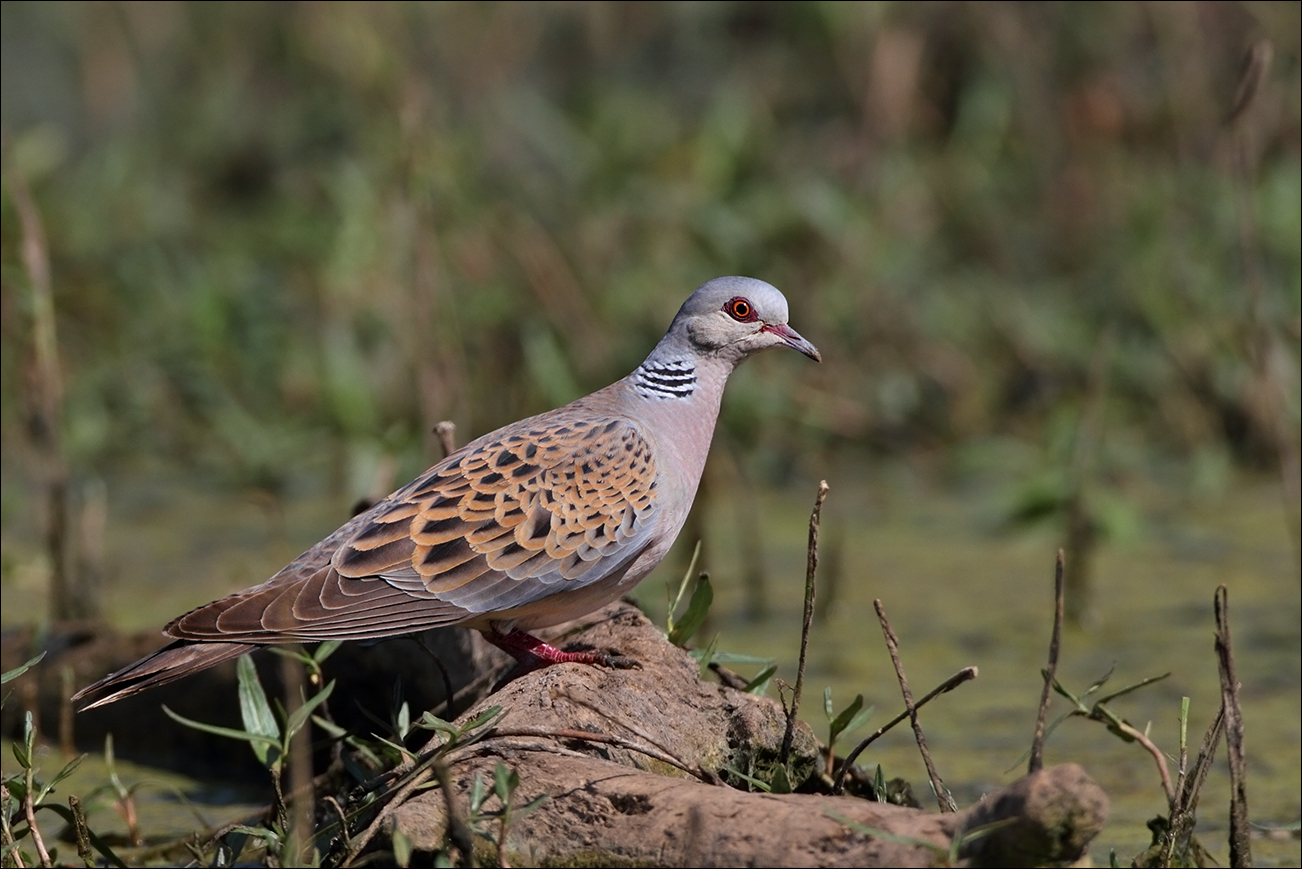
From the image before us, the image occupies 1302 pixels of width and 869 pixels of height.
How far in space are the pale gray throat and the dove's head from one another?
0.20 ft

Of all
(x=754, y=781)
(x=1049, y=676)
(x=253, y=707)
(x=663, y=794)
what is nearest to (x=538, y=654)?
(x=253, y=707)

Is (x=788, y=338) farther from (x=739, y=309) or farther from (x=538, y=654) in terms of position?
(x=538, y=654)

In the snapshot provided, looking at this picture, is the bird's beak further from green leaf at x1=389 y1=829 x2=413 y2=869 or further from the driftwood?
green leaf at x1=389 y1=829 x2=413 y2=869

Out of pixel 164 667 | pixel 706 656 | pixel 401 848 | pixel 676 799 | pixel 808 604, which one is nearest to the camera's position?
pixel 401 848

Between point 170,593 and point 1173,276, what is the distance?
13.8ft

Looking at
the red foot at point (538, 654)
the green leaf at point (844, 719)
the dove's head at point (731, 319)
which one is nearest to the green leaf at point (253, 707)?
the red foot at point (538, 654)

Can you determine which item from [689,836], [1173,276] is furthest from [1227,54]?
[689,836]

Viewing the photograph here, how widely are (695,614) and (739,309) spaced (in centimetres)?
77

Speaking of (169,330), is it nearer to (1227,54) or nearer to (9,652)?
(9,652)

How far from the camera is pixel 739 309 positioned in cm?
417

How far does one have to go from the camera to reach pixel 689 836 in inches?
108

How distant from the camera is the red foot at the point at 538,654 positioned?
360 cm

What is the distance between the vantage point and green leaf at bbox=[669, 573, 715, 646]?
3771 mm

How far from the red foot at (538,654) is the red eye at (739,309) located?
34.8 inches
